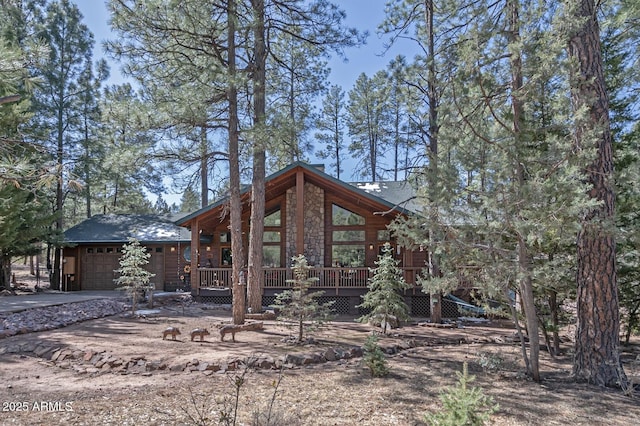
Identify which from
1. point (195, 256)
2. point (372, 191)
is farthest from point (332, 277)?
point (195, 256)

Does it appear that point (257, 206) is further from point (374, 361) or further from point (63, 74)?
point (63, 74)

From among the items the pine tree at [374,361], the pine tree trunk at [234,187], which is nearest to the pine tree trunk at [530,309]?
the pine tree at [374,361]

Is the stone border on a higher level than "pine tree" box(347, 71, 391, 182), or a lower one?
lower

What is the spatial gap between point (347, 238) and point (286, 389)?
9.98 meters

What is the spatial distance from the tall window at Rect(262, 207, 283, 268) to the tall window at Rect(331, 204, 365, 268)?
2.03m

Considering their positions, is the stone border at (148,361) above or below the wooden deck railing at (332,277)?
below

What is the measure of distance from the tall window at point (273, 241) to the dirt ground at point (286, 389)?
22.8 feet

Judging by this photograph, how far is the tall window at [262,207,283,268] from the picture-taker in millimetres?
14977

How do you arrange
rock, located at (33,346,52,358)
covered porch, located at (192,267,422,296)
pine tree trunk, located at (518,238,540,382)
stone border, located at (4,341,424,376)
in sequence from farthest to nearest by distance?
covered porch, located at (192,267,422,296) → rock, located at (33,346,52,358) → stone border, located at (4,341,424,376) → pine tree trunk, located at (518,238,540,382)

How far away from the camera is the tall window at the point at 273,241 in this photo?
49.1 ft

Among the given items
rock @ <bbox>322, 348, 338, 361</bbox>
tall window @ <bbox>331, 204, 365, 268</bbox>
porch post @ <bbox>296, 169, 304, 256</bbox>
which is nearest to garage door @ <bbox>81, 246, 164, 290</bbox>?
porch post @ <bbox>296, 169, 304, 256</bbox>

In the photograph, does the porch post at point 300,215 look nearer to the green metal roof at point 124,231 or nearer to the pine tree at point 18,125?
the green metal roof at point 124,231

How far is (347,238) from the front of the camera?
48.4 feet

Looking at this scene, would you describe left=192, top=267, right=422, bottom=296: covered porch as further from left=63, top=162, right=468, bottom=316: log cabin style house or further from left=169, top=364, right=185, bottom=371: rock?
left=169, top=364, right=185, bottom=371: rock
